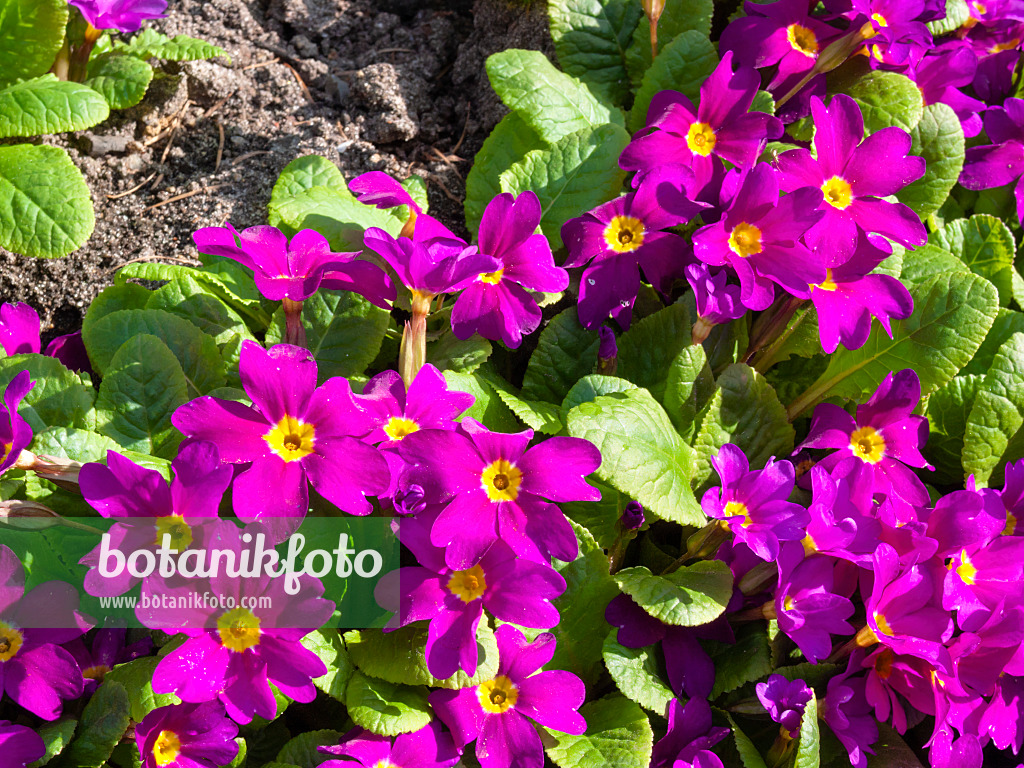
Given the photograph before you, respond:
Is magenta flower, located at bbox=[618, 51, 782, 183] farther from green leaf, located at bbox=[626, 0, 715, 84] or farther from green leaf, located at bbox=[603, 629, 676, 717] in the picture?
green leaf, located at bbox=[603, 629, 676, 717]

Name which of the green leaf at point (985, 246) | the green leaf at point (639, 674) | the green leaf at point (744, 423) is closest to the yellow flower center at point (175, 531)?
the green leaf at point (639, 674)

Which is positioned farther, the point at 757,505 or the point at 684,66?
the point at 684,66

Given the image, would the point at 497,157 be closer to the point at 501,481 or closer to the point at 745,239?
the point at 745,239

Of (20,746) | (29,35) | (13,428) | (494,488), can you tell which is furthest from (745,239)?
(29,35)

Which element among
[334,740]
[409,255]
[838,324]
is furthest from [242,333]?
[838,324]

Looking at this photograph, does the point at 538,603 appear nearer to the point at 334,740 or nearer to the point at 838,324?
the point at 334,740

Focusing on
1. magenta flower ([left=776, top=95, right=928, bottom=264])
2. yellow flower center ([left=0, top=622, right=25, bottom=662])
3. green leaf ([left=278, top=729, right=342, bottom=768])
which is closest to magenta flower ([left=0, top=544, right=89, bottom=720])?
yellow flower center ([left=0, top=622, right=25, bottom=662])
